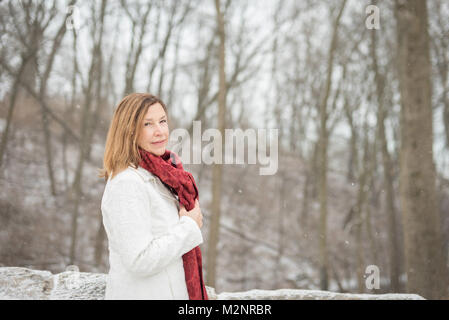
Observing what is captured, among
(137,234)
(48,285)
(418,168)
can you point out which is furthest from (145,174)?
(418,168)

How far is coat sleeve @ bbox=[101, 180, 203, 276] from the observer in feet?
4.29

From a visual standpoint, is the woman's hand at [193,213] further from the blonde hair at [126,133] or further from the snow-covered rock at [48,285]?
the snow-covered rock at [48,285]

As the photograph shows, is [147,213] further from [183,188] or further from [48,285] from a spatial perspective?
[48,285]

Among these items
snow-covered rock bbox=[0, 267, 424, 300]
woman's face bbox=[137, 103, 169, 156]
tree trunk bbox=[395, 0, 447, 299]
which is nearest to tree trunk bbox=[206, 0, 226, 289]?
tree trunk bbox=[395, 0, 447, 299]

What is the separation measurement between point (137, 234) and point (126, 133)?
466 millimetres

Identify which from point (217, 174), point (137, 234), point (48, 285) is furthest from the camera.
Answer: point (217, 174)

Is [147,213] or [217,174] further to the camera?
[217,174]

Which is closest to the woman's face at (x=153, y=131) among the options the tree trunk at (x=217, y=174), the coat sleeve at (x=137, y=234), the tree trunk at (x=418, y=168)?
the coat sleeve at (x=137, y=234)

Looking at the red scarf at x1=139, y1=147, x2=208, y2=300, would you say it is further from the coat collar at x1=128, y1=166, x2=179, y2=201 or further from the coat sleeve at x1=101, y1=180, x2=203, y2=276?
the coat sleeve at x1=101, y1=180, x2=203, y2=276

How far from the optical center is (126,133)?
1490 millimetres

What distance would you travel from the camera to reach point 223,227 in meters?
12.2

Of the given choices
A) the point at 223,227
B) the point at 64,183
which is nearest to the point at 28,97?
the point at 64,183

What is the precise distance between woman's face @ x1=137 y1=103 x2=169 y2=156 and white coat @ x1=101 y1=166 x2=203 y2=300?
0.12m

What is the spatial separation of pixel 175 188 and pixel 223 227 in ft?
35.7
